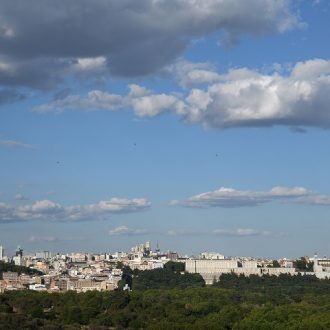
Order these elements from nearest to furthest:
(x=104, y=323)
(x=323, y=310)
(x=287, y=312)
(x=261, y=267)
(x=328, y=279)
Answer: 1. (x=104, y=323)
2. (x=287, y=312)
3. (x=323, y=310)
4. (x=328, y=279)
5. (x=261, y=267)

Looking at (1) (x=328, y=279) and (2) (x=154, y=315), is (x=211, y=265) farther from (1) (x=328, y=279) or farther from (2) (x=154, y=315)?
(2) (x=154, y=315)

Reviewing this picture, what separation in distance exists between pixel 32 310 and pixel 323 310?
2212 cm

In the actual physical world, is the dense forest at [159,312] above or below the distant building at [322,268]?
below

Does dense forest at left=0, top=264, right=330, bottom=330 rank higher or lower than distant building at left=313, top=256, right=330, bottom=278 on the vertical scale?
lower

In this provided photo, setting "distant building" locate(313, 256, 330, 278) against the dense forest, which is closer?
the dense forest

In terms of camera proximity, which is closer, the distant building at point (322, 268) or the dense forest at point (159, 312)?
the dense forest at point (159, 312)

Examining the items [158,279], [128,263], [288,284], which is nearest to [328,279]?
[288,284]

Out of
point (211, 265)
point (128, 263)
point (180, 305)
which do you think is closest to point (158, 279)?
point (211, 265)

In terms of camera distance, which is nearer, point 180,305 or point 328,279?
point 180,305

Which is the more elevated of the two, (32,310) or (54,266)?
(54,266)

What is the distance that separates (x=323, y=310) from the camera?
216ft

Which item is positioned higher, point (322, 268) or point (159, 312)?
point (322, 268)

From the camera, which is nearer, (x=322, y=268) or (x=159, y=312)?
(x=159, y=312)

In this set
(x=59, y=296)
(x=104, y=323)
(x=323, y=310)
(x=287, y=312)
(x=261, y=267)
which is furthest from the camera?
(x=261, y=267)
